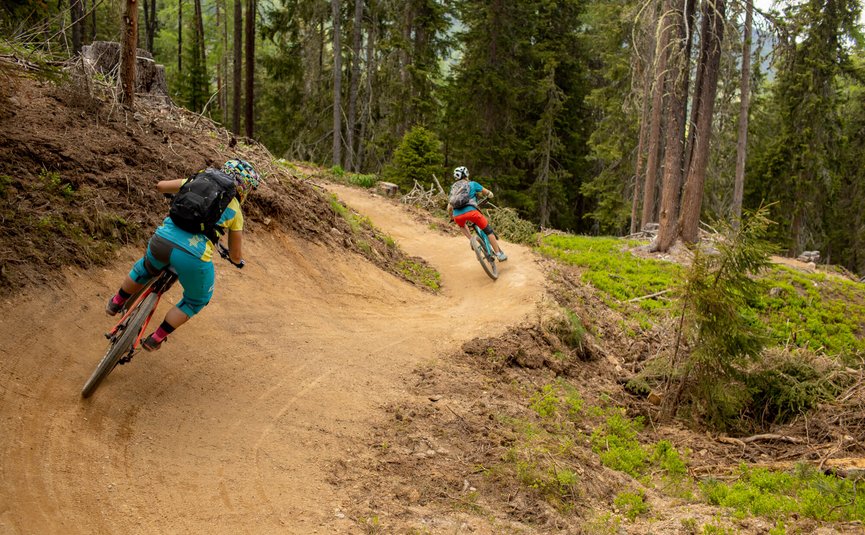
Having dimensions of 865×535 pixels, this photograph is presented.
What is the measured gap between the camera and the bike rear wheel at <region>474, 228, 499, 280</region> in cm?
1237

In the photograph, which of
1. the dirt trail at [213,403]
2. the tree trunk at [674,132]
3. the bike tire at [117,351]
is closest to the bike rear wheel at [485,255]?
the dirt trail at [213,403]

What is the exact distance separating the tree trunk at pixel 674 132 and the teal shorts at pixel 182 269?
50.2ft

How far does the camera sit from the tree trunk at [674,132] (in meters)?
17.7

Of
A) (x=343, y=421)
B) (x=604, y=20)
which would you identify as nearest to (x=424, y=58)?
(x=604, y=20)

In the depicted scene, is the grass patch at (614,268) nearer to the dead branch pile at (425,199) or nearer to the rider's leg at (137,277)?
the dead branch pile at (425,199)

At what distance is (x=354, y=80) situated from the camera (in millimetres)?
31656

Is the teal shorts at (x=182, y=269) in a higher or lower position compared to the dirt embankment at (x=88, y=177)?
lower

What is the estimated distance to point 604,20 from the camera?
1237 inches

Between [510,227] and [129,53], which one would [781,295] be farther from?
[129,53]

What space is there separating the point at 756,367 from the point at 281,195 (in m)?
7.97

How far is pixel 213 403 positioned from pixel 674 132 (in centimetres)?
1578

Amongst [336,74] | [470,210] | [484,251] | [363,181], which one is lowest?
[484,251]

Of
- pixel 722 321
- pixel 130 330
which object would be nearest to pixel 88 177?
pixel 130 330

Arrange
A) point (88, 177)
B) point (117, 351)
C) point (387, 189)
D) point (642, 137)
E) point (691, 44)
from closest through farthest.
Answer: point (117, 351) < point (88, 177) < point (691, 44) < point (387, 189) < point (642, 137)
